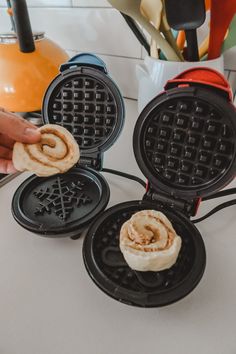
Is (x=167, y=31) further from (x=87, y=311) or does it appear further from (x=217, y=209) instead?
(x=87, y=311)

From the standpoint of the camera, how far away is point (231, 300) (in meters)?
0.46

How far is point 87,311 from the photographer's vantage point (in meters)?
0.45

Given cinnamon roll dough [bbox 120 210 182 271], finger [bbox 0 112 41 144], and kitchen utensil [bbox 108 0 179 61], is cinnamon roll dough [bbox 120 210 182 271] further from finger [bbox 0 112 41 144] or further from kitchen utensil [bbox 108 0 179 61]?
kitchen utensil [bbox 108 0 179 61]

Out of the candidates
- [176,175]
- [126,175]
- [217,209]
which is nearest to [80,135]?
[126,175]

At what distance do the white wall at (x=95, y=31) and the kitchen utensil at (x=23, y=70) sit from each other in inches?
10.5

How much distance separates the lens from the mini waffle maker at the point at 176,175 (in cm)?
45

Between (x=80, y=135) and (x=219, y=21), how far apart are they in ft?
1.52

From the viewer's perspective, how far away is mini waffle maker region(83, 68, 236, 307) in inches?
17.5

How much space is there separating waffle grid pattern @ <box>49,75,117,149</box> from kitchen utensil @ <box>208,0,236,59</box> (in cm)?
32

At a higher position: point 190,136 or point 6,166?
point 190,136

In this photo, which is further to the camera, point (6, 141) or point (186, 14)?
point (6, 141)

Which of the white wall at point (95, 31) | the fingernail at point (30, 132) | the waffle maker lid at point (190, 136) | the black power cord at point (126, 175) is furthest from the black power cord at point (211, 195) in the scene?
the white wall at point (95, 31)

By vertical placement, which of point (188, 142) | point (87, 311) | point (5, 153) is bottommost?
point (87, 311)

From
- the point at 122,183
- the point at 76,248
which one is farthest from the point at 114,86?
the point at 76,248
